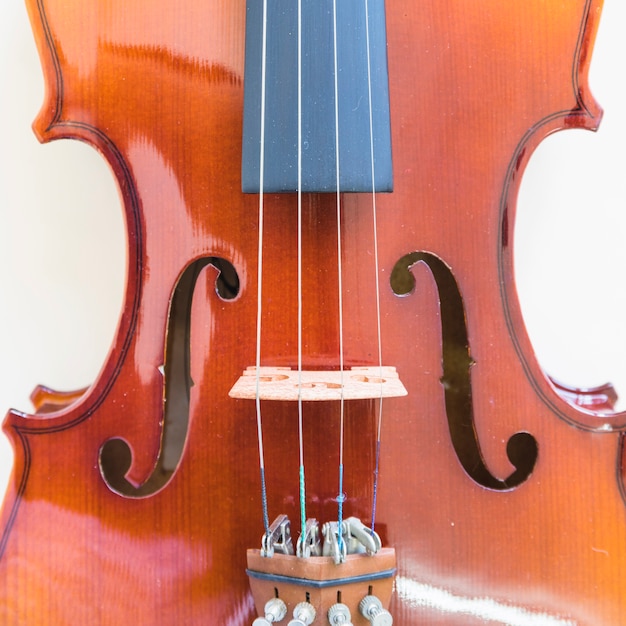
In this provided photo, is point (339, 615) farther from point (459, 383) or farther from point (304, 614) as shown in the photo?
point (459, 383)

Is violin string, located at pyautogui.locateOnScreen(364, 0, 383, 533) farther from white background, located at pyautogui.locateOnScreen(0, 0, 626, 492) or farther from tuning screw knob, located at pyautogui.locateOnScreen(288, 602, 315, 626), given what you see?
white background, located at pyautogui.locateOnScreen(0, 0, 626, 492)

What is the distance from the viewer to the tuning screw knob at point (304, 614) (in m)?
0.60

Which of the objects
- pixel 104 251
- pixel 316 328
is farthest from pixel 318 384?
pixel 104 251

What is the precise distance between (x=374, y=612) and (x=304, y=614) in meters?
0.08

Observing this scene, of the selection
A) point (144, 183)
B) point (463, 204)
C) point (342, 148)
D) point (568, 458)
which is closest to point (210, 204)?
point (144, 183)

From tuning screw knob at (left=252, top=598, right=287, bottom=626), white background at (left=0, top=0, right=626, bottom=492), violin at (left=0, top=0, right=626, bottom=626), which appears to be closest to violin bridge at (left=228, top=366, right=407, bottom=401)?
violin at (left=0, top=0, right=626, bottom=626)

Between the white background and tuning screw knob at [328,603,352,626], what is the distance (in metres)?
0.71

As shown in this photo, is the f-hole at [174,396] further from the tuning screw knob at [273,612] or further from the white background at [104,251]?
the white background at [104,251]

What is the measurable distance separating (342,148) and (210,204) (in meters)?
0.21

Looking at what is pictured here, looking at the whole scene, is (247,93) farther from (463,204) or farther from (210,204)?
(463,204)

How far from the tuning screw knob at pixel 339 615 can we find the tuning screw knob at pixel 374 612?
22mm

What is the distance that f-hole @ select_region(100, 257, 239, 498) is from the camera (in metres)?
0.77

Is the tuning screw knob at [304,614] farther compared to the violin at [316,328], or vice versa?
the violin at [316,328]

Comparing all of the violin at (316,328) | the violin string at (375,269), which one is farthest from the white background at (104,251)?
the violin string at (375,269)
